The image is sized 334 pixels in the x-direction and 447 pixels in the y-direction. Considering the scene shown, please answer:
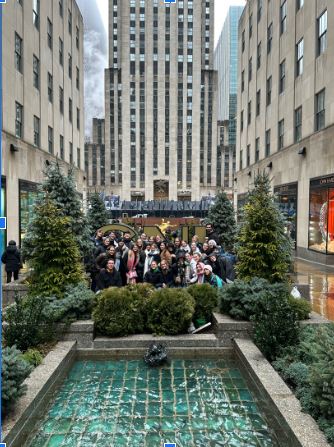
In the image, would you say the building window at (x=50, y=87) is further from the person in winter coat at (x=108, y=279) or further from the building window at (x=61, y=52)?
the person in winter coat at (x=108, y=279)

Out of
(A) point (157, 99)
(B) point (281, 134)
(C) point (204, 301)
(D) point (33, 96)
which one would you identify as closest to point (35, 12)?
(D) point (33, 96)

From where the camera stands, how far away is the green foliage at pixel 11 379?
465 cm

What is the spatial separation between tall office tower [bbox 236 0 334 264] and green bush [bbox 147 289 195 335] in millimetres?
8750

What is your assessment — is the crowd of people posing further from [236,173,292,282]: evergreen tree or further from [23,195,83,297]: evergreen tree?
[236,173,292,282]: evergreen tree

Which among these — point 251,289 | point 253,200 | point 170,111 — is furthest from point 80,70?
point 170,111

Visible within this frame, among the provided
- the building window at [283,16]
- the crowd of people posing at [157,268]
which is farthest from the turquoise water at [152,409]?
the building window at [283,16]

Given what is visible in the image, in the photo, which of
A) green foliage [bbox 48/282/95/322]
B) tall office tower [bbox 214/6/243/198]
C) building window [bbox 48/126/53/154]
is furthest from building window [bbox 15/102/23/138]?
tall office tower [bbox 214/6/243/198]

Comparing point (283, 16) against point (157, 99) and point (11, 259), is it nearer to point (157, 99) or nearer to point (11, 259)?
point (11, 259)

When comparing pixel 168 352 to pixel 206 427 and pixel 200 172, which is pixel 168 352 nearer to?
pixel 206 427

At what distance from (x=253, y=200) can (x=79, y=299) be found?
17.2 feet

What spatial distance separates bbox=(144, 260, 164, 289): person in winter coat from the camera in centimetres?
1007

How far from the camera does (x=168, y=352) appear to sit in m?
7.77

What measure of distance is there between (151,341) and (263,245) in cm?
383

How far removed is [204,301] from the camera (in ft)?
28.5
